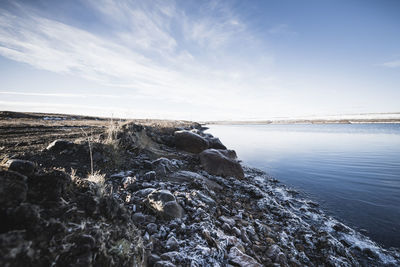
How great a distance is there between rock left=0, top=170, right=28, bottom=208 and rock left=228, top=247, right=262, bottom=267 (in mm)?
2456

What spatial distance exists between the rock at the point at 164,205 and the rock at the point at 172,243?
474 millimetres

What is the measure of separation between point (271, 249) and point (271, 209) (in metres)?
2.14

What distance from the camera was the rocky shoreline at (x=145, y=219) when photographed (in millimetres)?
1268

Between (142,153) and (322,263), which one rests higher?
(142,153)

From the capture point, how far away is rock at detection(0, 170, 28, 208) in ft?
4.02

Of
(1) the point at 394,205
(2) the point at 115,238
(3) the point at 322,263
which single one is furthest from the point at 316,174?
(2) the point at 115,238

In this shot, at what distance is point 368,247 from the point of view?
12.3 ft

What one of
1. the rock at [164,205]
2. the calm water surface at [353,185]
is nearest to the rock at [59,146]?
the rock at [164,205]

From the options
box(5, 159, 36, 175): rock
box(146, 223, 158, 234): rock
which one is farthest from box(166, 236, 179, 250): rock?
box(5, 159, 36, 175): rock

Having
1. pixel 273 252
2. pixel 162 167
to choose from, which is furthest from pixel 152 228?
pixel 162 167

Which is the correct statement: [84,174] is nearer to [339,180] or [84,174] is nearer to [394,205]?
[394,205]

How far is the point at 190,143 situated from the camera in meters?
9.55

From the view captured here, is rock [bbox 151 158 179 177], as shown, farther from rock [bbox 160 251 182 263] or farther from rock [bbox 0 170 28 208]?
rock [bbox 0 170 28 208]

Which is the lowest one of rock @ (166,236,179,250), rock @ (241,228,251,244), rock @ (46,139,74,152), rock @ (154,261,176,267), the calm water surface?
the calm water surface
